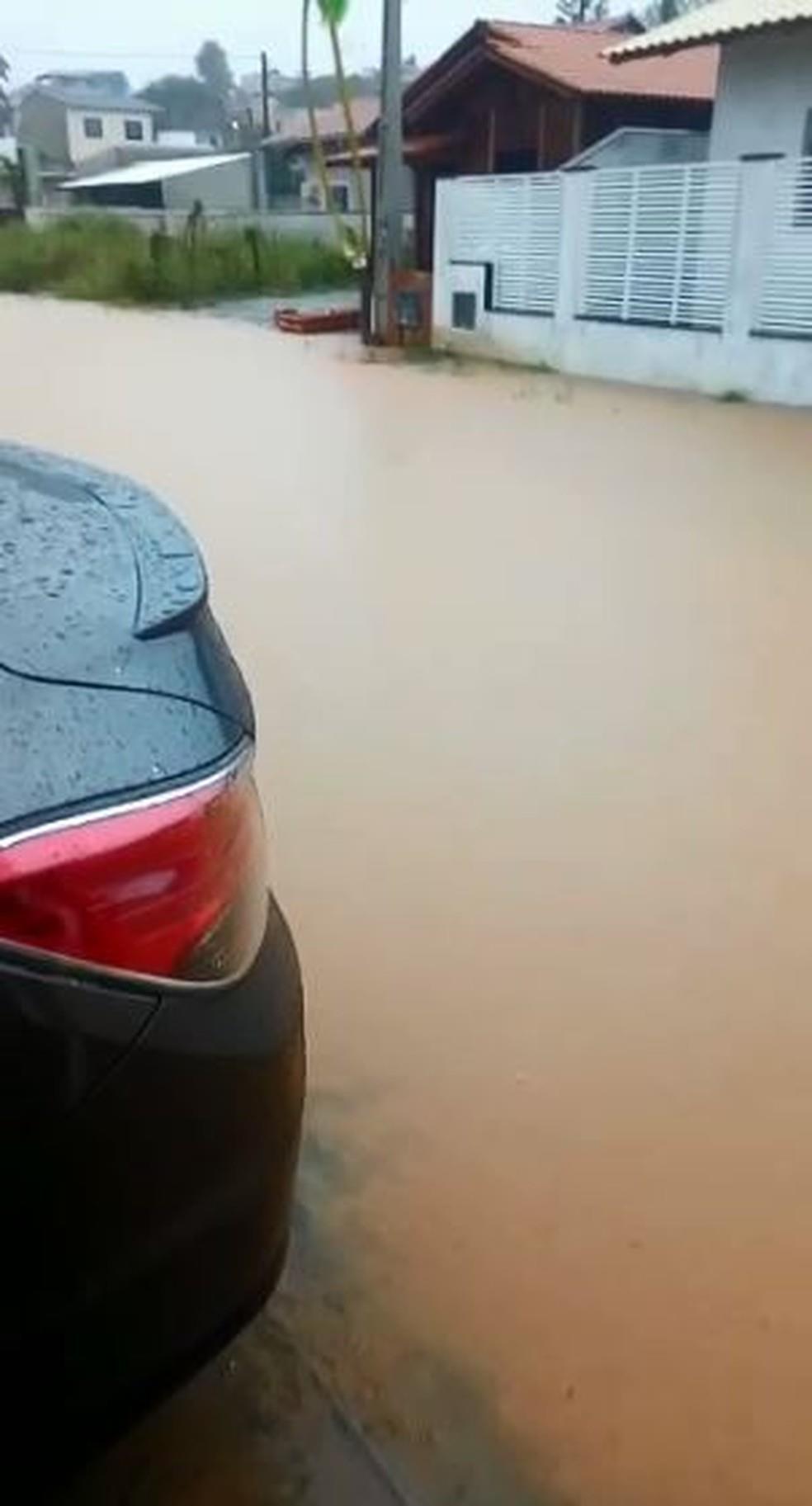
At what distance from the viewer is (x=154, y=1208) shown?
1021 mm

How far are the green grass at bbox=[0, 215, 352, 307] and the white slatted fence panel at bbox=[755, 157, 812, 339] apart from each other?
39.2 feet

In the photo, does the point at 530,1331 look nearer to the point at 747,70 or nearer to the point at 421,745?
the point at 421,745

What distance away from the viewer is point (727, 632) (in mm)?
4297

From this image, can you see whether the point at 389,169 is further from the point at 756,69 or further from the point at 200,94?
the point at 200,94

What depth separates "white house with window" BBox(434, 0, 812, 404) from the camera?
9.52 m

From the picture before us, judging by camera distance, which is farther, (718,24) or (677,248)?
(718,24)

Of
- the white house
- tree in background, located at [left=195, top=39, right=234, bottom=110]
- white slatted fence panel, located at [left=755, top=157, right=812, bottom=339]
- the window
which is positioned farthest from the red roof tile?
tree in background, located at [left=195, top=39, right=234, bottom=110]

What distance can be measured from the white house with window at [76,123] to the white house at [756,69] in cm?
4866

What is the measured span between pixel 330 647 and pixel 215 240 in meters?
18.4

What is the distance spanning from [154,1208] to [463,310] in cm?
1318

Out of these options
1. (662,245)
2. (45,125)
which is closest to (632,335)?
(662,245)

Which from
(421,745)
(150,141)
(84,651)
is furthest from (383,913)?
(150,141)

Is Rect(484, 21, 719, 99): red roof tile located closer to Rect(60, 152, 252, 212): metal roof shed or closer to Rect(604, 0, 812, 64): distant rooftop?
Rect(604, 0, 812, 64): distant rooftop

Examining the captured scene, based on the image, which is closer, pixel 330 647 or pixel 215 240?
pixel 330 647
